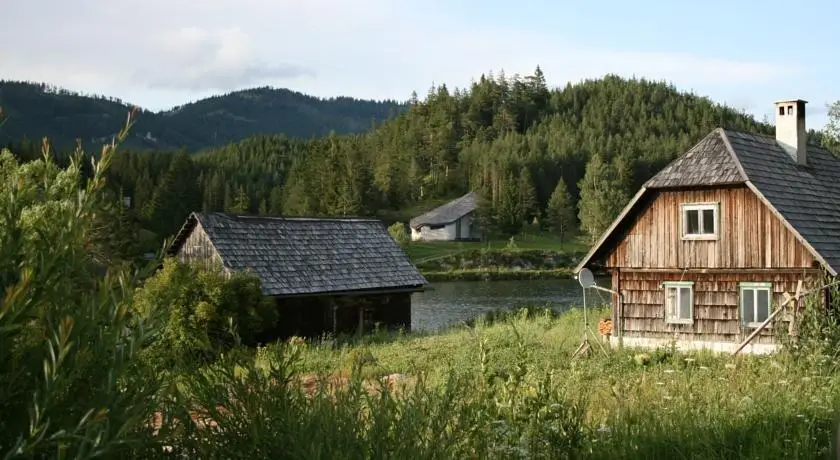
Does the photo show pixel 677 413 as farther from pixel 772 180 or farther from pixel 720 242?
pixel 772 180

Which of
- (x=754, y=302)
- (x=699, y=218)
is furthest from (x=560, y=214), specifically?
(x=754, y=302)

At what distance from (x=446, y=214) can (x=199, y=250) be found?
6648 centimetres

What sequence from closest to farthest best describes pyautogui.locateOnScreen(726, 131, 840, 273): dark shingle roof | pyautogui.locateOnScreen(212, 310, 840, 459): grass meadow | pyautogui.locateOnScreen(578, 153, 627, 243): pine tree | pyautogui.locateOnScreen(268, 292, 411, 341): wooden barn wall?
pyautogui.locateOnScreen(212, 310, 840, 459): grass meadow < pyautogui.locateOnScreen(726, 131, 840, 273): dark shingle roof < pyautogui.locateOnScreen(268, 292, 411, 341): wooden barn wall < pyautogui.locateOnScreen(578, 153, 627, 243): pine tree

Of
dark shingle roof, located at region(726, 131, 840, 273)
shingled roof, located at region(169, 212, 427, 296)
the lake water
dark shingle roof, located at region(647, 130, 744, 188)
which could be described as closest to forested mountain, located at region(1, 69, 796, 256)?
the lake water

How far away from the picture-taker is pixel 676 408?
27.5 feet

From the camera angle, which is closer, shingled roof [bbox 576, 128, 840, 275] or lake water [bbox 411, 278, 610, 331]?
shingled roof [bbox 576, 128, 840, 275]

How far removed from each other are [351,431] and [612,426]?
4.17m

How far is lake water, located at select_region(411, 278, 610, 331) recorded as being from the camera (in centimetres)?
3662

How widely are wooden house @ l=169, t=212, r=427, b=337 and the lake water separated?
2.71 meters

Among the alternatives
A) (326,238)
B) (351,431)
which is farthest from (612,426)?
(326,238)

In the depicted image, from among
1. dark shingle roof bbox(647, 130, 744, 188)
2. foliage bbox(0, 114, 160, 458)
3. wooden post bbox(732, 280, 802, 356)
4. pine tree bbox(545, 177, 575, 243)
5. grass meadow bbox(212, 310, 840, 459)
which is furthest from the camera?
pine tree bbox(545, 177, 575, 243)

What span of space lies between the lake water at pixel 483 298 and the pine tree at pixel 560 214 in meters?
28.9

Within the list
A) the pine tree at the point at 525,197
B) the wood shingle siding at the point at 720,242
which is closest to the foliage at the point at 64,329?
the wood shingle siding at the point at 720,242

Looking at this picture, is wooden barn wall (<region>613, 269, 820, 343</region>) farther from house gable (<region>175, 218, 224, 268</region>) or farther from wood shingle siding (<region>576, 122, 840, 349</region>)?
house gable (<region>175, 218, 224, 268</region>)
